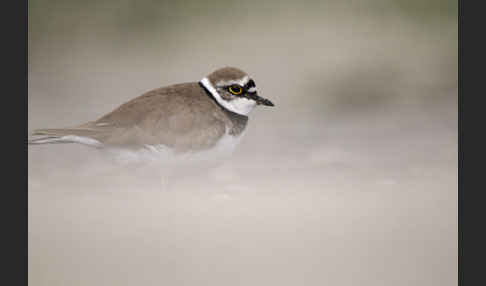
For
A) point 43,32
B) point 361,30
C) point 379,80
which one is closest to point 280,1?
point 361,30

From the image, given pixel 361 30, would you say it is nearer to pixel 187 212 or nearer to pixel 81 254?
pixel 187 212

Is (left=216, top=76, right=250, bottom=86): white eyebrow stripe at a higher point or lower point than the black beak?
higher

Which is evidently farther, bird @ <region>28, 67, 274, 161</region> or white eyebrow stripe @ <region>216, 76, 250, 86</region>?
white eyebrow stripe @ <region>216, 76, 250, 86</region>

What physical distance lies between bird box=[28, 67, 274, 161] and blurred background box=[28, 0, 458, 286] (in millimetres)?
150

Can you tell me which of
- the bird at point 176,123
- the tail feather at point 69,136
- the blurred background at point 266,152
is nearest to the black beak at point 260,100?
the bird at point 176,123

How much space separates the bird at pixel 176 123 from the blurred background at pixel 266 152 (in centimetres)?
15

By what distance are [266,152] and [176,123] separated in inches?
21.6

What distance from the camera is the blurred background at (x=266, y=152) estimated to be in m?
2.65

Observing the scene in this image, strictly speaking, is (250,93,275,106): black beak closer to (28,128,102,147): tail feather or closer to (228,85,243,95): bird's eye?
(228,85,243,95): bird's eye

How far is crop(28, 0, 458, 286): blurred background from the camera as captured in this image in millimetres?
2646

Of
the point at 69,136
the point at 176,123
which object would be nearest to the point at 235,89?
the point at 176,123

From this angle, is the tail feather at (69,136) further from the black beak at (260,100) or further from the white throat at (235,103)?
the black beak at (260,100)

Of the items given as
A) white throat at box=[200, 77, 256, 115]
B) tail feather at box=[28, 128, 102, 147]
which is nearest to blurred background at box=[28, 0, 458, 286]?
tail feather at box=[28, 128, 102, 147]

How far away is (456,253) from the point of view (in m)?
2.74
